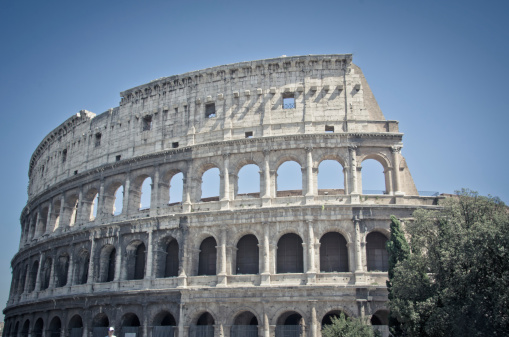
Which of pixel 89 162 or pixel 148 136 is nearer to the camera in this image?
pixel 148 136

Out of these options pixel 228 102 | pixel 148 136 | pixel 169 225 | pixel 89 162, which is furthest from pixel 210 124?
pixel 89 162

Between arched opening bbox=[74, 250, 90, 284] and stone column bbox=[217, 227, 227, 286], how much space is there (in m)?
11.0

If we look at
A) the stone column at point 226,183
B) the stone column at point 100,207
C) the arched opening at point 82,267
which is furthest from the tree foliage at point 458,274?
the arched opening at point 82,267

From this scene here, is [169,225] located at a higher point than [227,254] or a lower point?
higher

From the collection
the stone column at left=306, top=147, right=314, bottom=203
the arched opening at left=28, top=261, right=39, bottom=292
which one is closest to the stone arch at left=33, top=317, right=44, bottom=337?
the arched opening at left=28, top=261, right=39, bottom=292

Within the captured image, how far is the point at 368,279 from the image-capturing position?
79.8ft

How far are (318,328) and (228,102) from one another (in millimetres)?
13836

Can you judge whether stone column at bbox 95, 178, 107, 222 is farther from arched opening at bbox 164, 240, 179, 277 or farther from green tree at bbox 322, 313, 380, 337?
green tree at bbox 322, 313, 380, 337

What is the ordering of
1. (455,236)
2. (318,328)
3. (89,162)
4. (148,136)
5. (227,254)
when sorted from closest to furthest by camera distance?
(455,236) < (318,328) < (227,254) < (148,136) < (89,162)

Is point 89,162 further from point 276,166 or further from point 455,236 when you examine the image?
point 455,236

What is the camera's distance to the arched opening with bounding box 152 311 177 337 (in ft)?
86.5

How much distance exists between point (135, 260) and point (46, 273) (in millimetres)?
9973

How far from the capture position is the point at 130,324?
1142 inches

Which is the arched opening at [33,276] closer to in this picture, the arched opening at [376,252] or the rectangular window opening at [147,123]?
the rectangular window opening at [147,123]
